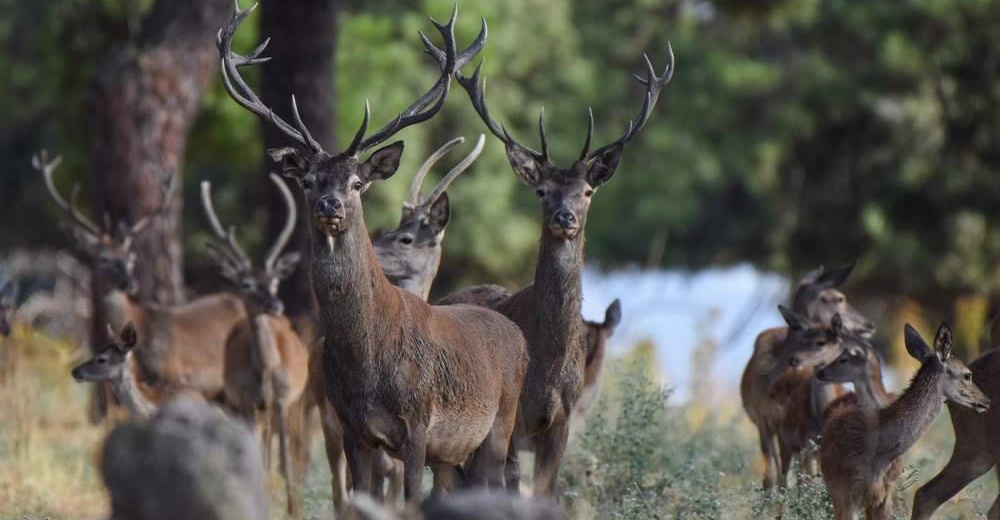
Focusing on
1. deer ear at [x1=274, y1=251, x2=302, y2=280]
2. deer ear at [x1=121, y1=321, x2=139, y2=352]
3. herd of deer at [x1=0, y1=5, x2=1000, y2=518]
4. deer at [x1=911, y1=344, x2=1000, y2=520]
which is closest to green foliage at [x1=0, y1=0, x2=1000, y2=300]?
deer ear at [x1=274, y1=251, x2=302, y2=280]

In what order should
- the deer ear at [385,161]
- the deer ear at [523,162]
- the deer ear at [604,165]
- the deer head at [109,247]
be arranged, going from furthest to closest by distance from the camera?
the deer head at [109,247] → the deer ear at [523,162] → the deer ear at [604,165] → the deer ear at [385,161]

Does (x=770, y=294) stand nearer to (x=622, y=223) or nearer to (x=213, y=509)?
(x=622, y=223)

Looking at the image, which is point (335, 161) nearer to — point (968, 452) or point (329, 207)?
point (329, 207)

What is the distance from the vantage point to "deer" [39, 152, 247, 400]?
543 inches

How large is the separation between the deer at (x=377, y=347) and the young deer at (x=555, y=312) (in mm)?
658

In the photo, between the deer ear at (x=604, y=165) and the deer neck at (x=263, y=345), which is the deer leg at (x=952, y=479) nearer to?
the deer ear at (x=604, y=165)

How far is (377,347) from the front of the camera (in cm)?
774

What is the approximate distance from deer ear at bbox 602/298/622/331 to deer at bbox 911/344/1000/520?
2.67 metres

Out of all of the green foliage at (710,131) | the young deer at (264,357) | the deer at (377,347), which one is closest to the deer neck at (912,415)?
the deer at (377,347)

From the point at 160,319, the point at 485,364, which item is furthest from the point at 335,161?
the point at 160,319

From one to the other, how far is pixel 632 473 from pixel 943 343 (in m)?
2.17

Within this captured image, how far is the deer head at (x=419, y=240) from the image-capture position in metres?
10.3

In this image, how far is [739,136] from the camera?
90.2ft

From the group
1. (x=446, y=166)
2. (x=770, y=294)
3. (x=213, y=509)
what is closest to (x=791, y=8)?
(x=446, y=166)
